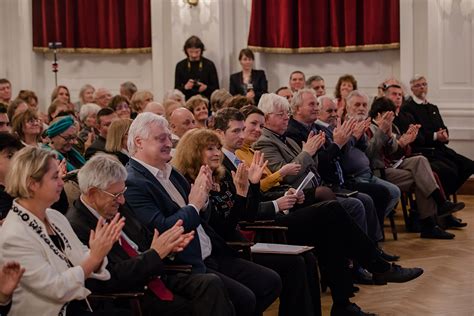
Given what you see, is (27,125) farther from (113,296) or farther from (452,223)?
(452,223)

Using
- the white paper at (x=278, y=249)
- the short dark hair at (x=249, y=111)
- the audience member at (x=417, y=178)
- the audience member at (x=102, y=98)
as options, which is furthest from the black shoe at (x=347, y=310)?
the audience member at (x=102, y=98)

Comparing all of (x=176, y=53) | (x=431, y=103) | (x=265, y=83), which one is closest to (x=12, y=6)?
(x=176, y=53)

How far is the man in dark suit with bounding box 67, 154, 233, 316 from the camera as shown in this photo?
11.9 ft

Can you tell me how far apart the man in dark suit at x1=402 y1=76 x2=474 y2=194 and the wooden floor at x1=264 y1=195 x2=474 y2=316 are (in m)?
→ 0.83

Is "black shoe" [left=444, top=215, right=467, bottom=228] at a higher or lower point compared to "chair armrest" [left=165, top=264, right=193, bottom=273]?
lower

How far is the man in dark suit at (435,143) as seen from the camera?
8102mm

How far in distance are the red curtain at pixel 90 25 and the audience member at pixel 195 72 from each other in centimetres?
92

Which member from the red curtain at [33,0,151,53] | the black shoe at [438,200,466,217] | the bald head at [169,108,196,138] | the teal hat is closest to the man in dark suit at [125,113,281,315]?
the teal hat

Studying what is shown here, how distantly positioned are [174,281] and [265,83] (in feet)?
20.8

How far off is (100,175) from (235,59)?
696 centimetres

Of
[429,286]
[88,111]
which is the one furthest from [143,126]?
[88,111]

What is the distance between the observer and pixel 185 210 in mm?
4027

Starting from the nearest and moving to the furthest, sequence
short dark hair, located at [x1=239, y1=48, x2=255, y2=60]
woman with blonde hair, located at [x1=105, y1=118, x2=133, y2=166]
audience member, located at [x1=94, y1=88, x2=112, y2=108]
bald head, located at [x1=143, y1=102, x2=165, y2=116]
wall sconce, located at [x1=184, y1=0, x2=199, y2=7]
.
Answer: woman with blonde hair, located at [x1=105, y1=118, x2=133, y2=166], bald head, located at [x1=143, y1=102, x2=165, y2=116], audience member, located at [x1=94, y1=88, x2=112, y2=108], short dark hair, located at [x1=239, y1=48, x2=255, y2=60], wall sconce, located at [x1=184, y1=0, x2=199, y2=7]

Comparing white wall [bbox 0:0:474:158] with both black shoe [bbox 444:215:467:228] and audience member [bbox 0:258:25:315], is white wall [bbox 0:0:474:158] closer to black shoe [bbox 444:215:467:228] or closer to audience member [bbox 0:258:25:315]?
black shoe [bbox 444:215:467:228]
